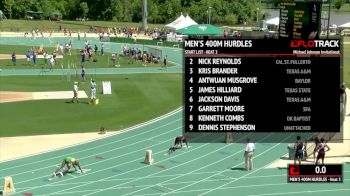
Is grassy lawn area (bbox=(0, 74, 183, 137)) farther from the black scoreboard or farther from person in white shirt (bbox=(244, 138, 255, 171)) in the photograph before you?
the black scoreboard

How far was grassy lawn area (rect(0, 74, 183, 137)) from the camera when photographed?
34969mm

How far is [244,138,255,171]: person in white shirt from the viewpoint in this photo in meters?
25.6

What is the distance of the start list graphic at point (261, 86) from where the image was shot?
1664cm

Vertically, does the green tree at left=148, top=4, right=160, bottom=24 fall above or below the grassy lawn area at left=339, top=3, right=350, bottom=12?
below

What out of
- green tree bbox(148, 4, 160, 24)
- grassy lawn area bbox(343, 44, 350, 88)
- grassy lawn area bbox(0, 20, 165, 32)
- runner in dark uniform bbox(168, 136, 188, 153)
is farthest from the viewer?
green tree bbox(148, 4, 160, 24)

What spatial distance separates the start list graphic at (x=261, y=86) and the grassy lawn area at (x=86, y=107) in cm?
1772

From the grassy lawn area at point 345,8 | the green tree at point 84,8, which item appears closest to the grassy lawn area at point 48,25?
the green tree at point 84,8

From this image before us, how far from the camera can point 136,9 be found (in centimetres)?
13738

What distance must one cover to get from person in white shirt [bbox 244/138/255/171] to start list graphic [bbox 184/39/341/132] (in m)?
8.60

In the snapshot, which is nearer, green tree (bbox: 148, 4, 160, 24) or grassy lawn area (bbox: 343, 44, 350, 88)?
grassy lawn area (bbox: 343, 44, 350, 88)

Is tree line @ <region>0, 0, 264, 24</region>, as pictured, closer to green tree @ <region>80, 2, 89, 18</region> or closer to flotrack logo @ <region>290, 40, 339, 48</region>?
green tree @ <region>80, 2, 89, 18</region>

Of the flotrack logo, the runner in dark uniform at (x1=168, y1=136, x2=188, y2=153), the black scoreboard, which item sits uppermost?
the black scoreboard

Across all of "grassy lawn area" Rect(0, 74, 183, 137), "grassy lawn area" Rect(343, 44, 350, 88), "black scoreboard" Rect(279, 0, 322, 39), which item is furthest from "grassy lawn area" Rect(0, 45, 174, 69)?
"black scoreboard" Rect(279, 0, 322, 39)
